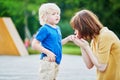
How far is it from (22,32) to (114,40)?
31.7m

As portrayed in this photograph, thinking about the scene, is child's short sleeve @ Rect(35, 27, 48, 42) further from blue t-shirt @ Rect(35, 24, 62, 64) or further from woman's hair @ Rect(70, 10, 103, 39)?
woman's hair @ Rect(70, 10, 103, 39)

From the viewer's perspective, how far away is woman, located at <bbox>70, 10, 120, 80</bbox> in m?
6.09

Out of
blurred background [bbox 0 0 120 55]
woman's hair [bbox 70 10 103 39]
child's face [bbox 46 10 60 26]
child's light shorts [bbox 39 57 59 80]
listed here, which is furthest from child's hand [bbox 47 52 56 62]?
blurred background [bbox 0 0 120 55]

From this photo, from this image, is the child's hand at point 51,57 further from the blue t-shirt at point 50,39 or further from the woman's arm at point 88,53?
the woman's arm at point 88,53

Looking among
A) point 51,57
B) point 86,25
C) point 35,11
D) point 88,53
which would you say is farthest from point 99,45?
point 35,11

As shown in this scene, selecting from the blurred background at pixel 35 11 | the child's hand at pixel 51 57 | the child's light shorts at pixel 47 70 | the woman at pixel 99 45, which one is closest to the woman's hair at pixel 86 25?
the woman at pixel 99 45

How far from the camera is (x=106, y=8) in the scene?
43.4 meters

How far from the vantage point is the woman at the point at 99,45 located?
6.09 metres

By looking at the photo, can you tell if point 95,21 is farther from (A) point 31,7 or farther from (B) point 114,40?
(A) point 31,7

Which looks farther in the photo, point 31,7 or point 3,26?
point 31,7

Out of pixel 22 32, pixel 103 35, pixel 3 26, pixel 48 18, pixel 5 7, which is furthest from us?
pixel 5 7

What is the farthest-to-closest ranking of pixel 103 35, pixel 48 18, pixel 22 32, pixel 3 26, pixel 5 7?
pixel 5 7
pixel 22 32
pixel 3 26
pixel 48 18
pixel 103 35

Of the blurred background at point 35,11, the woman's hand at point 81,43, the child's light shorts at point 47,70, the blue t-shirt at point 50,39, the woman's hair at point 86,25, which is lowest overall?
the blurred background at point 35,11

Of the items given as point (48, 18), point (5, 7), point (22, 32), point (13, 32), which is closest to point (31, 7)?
point (5, 7)
